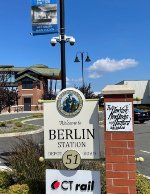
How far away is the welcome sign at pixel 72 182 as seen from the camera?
6.38 meters

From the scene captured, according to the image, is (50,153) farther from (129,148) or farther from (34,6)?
(34,6)

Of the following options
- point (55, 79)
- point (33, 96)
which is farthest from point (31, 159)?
point (55, 79)

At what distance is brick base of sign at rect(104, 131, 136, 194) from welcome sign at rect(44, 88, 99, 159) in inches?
15.1

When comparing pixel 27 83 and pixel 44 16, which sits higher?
pixel 27 83

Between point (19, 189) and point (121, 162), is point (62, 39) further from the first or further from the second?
point (121, 162)

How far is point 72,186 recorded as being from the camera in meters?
6.48

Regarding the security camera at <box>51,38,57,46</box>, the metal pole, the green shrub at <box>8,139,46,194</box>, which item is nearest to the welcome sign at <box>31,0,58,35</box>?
the metal pole

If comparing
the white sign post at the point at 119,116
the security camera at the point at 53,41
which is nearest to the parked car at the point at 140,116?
the security camera at the point at 53,41

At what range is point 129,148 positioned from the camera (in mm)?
6082

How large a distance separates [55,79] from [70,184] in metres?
76.8

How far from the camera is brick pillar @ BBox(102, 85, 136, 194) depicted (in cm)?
609

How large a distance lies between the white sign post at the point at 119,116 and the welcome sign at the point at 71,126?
0.34 metres

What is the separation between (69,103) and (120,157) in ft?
4.05

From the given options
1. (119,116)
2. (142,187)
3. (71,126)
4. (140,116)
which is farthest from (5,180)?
(140,116)
